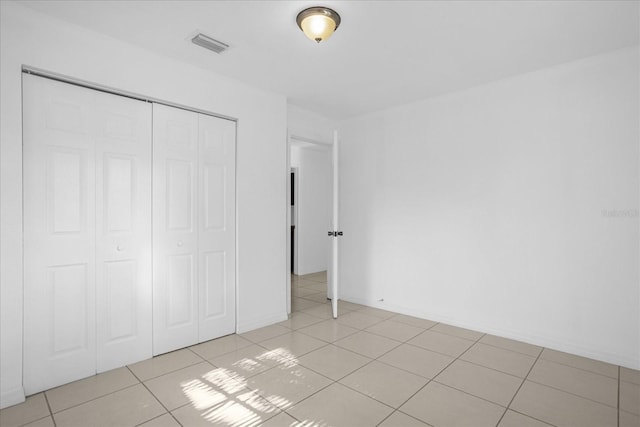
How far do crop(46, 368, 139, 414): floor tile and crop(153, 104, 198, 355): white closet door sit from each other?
1.38ft

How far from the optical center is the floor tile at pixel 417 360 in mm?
2881

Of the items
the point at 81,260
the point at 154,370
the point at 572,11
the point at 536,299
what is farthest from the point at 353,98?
the point at 154,370

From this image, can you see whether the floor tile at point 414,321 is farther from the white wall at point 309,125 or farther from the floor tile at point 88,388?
the floor tile at point 88,388

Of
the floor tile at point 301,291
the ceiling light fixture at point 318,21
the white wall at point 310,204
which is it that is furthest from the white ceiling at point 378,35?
the white wall at point 310,204

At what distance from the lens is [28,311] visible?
2.45 metres

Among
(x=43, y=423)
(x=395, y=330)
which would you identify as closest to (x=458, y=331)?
(x=395, y=330)

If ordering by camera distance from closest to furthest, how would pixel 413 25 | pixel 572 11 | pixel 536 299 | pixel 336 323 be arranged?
pixel 572 11 < pixel 413 25 < pixel 536 299 < pixel 336 323

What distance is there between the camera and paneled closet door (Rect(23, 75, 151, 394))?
249 cm

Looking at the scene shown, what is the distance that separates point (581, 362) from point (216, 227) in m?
3.76

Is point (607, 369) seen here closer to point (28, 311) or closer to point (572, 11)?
point (572, 11)

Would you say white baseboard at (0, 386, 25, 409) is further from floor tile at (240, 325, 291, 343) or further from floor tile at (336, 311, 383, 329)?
floor tile at (336, 311, 383, 329)

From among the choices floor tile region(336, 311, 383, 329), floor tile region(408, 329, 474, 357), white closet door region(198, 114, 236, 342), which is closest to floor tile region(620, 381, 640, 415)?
floor tile region(408, 329, 474, 357)

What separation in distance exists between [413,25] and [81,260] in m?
3.26

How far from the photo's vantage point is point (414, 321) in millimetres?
4215
